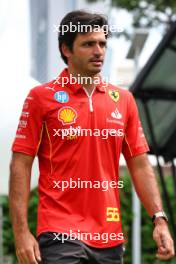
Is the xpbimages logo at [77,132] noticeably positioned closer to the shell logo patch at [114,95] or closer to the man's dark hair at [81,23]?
the shell logo patch at [114,95]

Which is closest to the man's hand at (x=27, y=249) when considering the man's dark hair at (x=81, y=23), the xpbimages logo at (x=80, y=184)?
the xpbimages logo at (x=80, y=184)

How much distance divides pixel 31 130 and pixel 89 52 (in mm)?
464

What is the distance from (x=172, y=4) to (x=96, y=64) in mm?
18432

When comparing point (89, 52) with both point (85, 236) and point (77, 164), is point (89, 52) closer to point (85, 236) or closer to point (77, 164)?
point (77, 164)

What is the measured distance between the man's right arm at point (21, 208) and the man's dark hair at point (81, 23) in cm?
63

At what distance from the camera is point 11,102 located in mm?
6426

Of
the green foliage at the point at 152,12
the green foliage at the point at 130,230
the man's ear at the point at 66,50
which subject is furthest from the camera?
the green foliage at the point at 152,12

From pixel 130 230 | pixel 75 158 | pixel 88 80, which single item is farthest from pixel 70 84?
pixel 130 230

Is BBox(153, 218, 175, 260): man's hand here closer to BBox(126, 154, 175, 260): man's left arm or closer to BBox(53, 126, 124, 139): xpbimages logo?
BBox(126, 154, 175, 260): man's left arm

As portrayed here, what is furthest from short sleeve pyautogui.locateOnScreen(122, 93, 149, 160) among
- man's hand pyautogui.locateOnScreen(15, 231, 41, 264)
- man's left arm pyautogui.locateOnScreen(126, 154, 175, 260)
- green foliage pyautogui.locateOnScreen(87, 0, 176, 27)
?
green foliage pyautogui.locateOnScreen(87, 0, 176, 27)

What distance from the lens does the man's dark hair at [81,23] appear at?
4426 mm

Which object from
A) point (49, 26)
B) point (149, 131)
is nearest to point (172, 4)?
point (49, 26)

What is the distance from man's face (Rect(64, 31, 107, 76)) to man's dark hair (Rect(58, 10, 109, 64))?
3 cm

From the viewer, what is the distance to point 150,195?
448 centimetres
